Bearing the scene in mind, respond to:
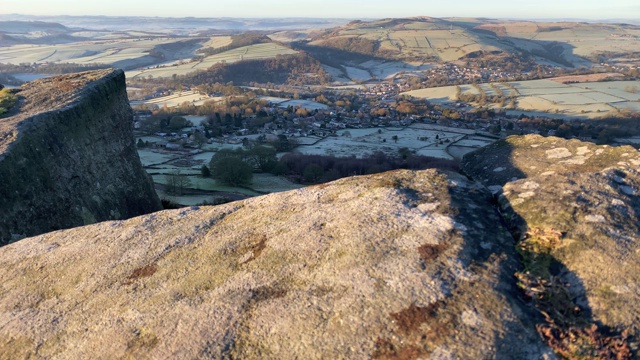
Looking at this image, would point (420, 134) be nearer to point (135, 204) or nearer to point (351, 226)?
point (135, 204)

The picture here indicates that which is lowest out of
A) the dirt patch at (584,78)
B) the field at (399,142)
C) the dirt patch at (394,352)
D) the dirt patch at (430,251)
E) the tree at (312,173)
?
the field at (399,142)

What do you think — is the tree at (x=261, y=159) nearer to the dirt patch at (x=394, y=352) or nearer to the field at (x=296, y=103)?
the dirt patch at (x=394, y=352)

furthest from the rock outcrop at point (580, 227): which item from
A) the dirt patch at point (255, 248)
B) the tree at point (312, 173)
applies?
the tree at point (312, 173)

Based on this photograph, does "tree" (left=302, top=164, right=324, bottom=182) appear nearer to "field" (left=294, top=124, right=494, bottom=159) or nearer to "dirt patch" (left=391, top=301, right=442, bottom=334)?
"field" (left=294, top=124, right=494, bottom=159)

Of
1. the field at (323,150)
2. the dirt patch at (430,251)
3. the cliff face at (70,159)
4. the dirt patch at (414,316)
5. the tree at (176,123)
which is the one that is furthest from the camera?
the tree at (176,123)

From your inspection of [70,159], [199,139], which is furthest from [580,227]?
[199,139]

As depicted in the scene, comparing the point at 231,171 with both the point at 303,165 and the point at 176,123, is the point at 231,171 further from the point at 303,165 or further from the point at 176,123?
the point at 176,123
